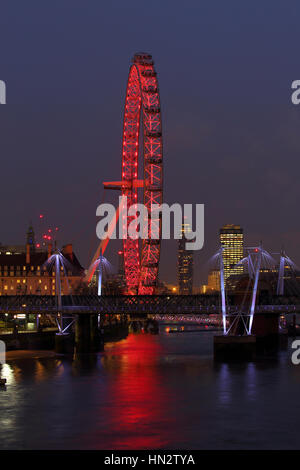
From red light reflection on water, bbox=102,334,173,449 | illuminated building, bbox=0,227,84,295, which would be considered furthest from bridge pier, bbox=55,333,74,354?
illuminated building, bbox=0,227,84,295

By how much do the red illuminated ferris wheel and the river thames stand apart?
25708 mm

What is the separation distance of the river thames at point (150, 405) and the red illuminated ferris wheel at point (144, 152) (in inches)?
1012

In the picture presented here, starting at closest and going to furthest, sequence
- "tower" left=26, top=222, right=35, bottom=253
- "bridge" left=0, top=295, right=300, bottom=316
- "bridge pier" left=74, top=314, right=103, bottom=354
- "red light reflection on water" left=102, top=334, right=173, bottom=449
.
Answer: "red light reflection on water" left=102, top=334, right=173, bottom=449 → "bridge" left=0, top=295, right=300, bottom=316 → "bridge pier" left=74, top=314, right=103, bottom=354 → "tower" left=26, top=222, right=35, bottom=253

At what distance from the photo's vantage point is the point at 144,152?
101m

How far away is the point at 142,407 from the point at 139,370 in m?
19.8

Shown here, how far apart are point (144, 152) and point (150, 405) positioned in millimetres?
55746

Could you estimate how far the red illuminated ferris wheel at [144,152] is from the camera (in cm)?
9888

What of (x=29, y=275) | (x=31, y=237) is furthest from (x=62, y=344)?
(x=31, y=237)

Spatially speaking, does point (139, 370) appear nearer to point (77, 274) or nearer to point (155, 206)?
point (155, 206)

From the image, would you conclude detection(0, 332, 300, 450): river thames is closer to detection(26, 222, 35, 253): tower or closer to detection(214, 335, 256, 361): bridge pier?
detection(214, 335, 256, 361): bridge pier

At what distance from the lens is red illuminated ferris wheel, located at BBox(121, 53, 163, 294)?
3893 inches

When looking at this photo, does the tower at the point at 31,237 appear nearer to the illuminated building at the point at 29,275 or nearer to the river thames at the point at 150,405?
the illuminated building at the point at 29,275
